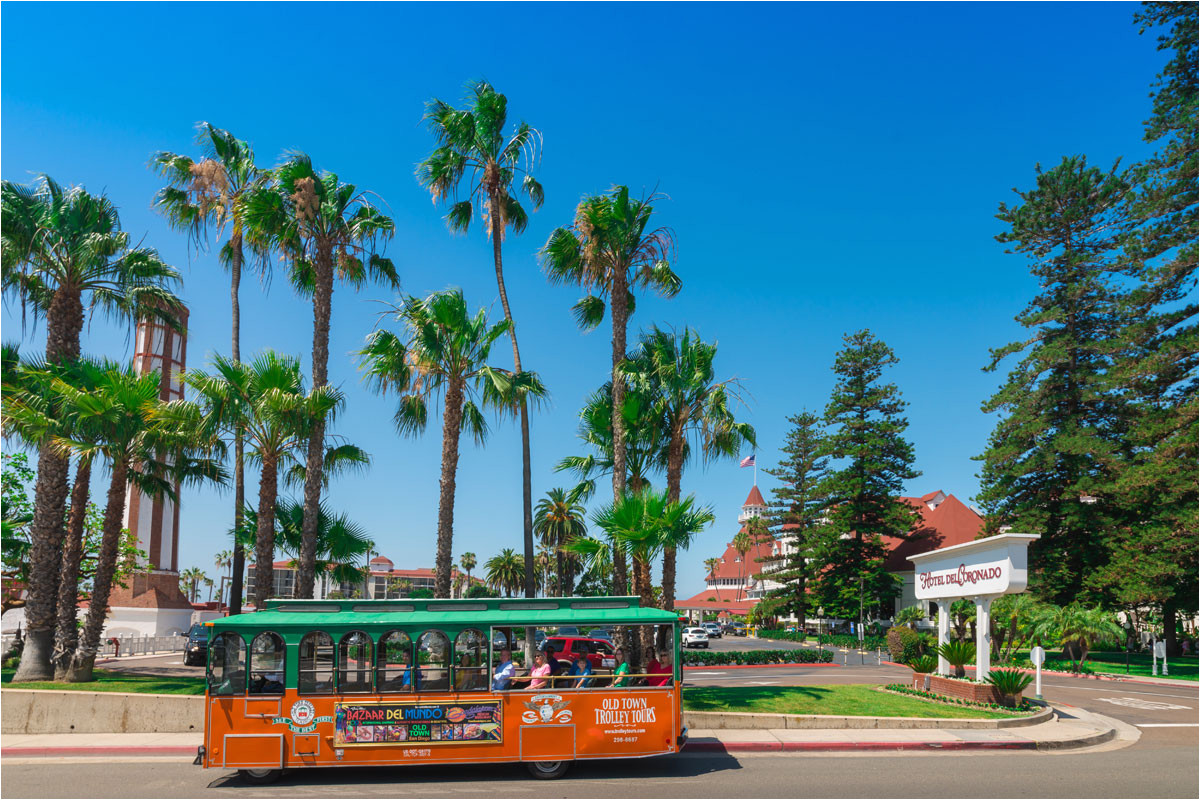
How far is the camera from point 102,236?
20.8 meters

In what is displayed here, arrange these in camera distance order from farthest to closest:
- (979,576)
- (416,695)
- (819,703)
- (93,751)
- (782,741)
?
(979,576), (819,703), (782,741), (93,751), (416,695)

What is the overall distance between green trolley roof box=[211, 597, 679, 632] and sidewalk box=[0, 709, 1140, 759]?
3632 millimetres

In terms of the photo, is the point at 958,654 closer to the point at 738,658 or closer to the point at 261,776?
the point at 738,658

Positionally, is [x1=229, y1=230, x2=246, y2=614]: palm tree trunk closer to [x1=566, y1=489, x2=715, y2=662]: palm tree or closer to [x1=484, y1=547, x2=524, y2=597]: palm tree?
[x1=566, y1=489, x2=715, y2=662]: palm tree

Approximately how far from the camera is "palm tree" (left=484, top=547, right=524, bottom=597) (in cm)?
10169

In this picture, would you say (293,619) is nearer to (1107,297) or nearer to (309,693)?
(309,693)

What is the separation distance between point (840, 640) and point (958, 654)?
28793 millimetres

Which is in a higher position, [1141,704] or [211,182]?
[211,182]

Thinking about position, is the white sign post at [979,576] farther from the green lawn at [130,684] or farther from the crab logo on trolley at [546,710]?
the green lawn at [130,684]

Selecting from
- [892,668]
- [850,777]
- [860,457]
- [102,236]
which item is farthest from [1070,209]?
[102,236]

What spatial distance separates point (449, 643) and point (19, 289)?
17017 mm

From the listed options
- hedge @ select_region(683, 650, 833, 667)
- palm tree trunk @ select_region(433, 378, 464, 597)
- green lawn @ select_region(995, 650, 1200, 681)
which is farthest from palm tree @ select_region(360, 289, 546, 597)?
green lawn @ select_region(995, 650, 1200, 681)

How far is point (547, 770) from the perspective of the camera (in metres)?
12.3

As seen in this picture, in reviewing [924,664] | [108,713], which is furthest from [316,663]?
[924,664]
